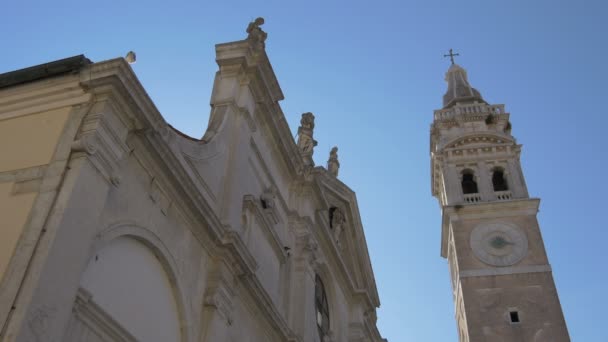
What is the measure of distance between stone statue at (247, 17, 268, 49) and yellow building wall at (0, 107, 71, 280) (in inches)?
252

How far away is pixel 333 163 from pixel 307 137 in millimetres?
3028

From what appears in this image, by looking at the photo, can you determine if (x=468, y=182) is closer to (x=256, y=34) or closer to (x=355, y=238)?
(x=355, y=238)

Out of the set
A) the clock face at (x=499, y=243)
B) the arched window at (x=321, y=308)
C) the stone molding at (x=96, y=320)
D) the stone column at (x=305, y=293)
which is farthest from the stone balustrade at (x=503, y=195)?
the stone molding at (x=96, y=320)

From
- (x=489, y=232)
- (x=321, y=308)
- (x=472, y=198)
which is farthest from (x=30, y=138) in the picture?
(x=472, y=198)

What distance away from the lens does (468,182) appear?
35.5 m

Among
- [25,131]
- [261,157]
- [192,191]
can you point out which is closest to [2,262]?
[25,131]

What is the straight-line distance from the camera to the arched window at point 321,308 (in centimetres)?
1634

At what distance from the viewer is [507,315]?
29.6m

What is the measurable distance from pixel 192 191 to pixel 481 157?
27713 millimetres

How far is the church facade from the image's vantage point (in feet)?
23.3

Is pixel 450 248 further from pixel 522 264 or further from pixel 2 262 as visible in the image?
pixel 2 262

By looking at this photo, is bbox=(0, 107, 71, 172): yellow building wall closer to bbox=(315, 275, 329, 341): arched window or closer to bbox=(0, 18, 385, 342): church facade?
bbox=(0, 18, 385, 342): church facade

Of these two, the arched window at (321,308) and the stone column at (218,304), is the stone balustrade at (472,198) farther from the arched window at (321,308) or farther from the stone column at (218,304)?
the stone column at (218,304)

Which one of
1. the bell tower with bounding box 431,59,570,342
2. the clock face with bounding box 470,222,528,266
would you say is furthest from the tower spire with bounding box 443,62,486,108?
the clock face with bounding box 470,222,528,266
